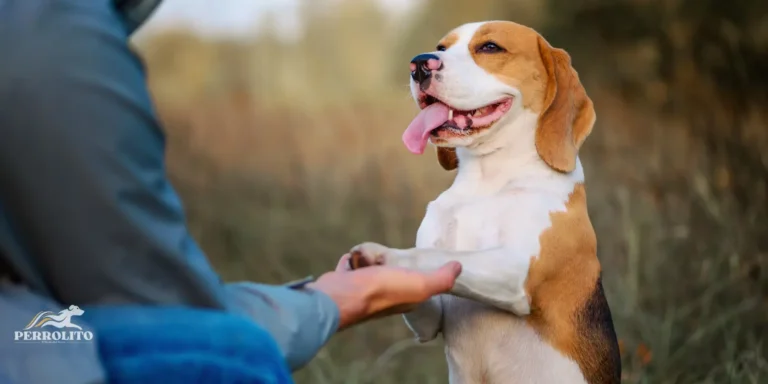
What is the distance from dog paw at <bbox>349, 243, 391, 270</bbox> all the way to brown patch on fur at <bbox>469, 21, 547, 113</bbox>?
53cm

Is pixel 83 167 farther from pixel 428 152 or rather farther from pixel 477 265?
pixel 428 152

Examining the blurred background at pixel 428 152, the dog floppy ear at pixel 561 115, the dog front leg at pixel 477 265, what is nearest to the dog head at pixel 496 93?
the dog floppy ear at pixel 561 115

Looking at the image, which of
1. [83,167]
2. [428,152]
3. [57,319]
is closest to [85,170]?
[83,167]

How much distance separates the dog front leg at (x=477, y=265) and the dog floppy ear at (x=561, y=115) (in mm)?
292

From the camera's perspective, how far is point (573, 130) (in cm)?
213

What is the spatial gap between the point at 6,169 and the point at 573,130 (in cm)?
135

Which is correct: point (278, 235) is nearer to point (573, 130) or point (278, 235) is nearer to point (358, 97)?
point (358, 97)

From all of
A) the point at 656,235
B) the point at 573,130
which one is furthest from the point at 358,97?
the point at 573,130

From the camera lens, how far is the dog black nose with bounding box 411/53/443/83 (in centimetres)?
201

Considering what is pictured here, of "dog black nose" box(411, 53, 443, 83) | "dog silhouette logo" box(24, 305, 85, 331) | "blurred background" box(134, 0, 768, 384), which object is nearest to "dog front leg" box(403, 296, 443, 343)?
"dog black nose" box(411, 53, 443, 83)

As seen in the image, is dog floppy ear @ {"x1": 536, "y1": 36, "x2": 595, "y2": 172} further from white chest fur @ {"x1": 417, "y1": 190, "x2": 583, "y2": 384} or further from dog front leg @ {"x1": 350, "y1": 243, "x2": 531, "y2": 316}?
dog front leg @ {"x1": 350, "y1": 243, "x2": 531, "y2": 316}

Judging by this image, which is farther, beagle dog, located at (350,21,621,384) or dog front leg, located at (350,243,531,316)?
beagle dog, located at (350,21,621,384)

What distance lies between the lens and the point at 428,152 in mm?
4219

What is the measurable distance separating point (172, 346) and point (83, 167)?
26 centimetres
